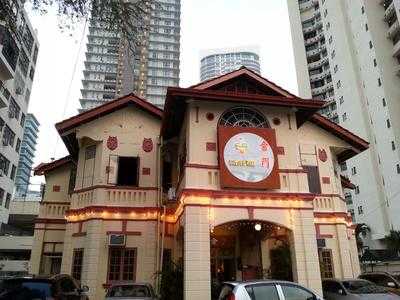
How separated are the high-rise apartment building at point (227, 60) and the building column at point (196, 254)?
147864 millimetres

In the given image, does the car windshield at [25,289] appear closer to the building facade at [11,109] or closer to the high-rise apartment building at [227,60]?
the building facade at [11,109]

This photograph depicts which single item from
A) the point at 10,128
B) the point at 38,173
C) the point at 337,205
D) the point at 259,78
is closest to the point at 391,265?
the point at 337,205

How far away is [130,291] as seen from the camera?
13336 millimetres

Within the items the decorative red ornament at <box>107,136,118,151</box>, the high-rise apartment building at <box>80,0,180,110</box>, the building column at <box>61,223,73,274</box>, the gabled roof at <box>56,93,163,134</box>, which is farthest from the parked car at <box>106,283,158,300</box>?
the high-rise apartment building at <box>80,0,180,110</box>

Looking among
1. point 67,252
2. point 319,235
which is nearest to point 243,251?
point 319,235

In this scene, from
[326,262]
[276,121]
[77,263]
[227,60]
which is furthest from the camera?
[227,60]

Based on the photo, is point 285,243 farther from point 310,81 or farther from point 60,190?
point 310,81

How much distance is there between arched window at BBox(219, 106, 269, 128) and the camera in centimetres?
1658

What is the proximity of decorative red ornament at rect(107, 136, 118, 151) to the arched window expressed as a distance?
6228mm

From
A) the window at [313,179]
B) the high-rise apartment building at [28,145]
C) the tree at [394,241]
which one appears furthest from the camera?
the high-rise apartment building at [28,145]

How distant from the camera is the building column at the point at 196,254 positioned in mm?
13789

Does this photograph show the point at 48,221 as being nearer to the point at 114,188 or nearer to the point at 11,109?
the point at 114,188

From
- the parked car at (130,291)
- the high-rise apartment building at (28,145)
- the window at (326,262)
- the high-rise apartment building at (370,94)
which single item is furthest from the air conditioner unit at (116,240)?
the high-rise apartment building at (28,145)

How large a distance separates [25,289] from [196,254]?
6.19 m
